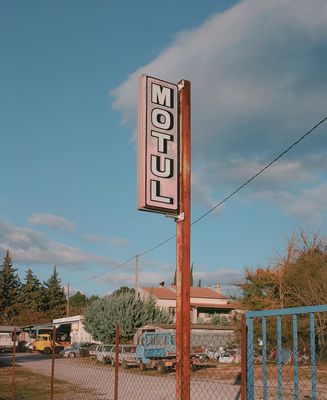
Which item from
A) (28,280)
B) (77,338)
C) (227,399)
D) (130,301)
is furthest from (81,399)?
(28,280)

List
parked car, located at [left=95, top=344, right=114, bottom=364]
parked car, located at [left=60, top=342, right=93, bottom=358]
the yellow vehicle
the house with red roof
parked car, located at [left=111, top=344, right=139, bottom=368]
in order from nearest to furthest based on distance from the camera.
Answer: parked car, located at [left=111, top=344, right=139, bottom=368], parked car, located at [left=95, top=344, right=114, bottom=364], parked car, located at [left=60, top=342, right=93, bottom=358], the yellow vehicle, the house with red roof

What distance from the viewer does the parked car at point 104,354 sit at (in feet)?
116

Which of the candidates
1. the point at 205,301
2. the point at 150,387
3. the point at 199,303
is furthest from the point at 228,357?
the point at 205,301

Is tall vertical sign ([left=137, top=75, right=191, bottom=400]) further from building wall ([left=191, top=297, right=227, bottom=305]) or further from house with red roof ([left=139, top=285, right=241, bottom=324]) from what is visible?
building wall ([left=191, top=297, right=227, bottom=305])

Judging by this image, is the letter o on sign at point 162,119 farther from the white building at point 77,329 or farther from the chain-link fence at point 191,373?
the white building at point 77,329

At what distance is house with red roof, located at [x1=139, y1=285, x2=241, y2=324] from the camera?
64.4 meters

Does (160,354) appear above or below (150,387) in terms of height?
above

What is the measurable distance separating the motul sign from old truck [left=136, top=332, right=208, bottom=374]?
22938mm

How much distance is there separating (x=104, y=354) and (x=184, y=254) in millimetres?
29978

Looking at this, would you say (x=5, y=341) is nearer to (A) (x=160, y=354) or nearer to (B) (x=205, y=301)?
(B) (x=205, y=301)

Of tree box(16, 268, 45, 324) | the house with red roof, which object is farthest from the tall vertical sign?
tree box(16, 268, 45, 324)

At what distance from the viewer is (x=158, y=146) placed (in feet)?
25.4

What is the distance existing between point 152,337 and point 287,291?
1049 centimetres

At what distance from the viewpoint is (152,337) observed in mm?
32938
